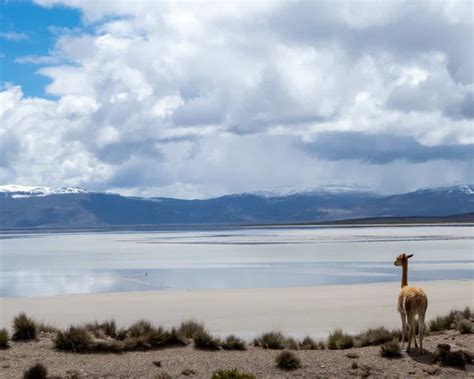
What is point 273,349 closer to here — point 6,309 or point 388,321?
point 388,321

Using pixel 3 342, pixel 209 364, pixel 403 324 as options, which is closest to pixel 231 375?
pixel 209 364

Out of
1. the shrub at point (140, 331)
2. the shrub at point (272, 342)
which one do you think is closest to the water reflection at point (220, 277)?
the shrub at point (140, 331)

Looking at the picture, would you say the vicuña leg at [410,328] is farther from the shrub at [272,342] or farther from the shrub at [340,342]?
the shrub at [272,342]

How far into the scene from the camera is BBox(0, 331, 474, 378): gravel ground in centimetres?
1062

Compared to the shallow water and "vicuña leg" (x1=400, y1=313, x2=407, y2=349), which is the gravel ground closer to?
"vicuña leg" (x1=400, y1=313, x2=407, y2=349)

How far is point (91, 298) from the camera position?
21.1m

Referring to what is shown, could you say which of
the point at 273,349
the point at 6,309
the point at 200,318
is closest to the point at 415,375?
the point at 273,349

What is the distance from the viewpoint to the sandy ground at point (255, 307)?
52.5 ft

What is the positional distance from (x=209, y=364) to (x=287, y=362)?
1.19 meters

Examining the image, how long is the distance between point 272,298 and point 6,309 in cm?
721

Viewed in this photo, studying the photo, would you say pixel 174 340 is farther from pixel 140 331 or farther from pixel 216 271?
pixel 216 271

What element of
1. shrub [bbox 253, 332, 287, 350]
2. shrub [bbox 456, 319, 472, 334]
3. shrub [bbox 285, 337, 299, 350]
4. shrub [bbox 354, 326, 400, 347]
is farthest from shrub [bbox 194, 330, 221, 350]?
shrub [bbox 456, 319, 472, 334]

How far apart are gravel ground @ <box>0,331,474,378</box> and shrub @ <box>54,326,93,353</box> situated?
18cm

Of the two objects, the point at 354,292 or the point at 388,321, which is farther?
the point at 354,292
